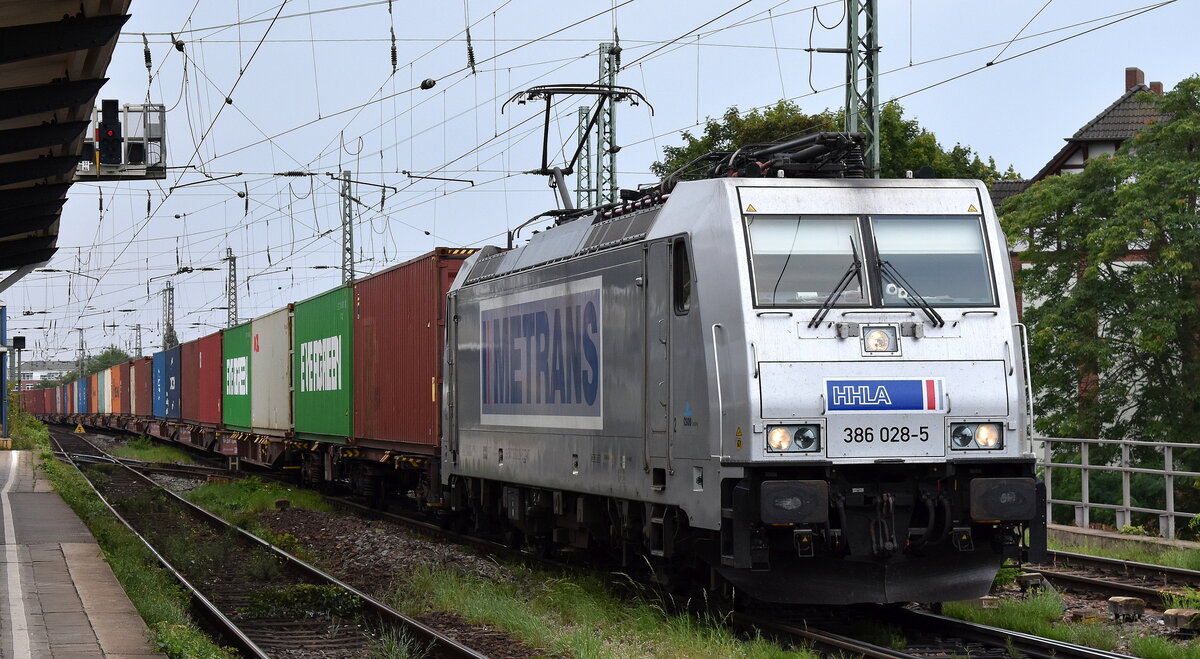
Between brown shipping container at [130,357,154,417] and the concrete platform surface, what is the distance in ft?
104

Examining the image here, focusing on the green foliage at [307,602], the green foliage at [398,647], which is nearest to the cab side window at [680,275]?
the green foliage at [398,647]

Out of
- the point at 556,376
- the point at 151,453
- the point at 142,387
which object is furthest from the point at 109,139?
the point at 142,387

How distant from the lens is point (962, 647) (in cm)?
866

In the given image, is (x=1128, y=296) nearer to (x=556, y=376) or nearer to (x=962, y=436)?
(x=556, y=376)

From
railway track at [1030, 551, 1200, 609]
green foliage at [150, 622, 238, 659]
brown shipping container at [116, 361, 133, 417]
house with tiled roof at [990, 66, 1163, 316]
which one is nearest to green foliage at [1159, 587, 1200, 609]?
railway track at [1030, 551, 1200, 609]

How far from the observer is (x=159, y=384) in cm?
4756

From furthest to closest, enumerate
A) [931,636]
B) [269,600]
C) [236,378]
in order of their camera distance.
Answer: [236,378] → [269,600] → [931,636]

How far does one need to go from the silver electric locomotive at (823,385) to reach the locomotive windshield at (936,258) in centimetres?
1

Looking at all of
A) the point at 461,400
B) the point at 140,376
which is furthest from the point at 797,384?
the point at 140,376

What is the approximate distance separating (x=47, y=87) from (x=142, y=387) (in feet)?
141

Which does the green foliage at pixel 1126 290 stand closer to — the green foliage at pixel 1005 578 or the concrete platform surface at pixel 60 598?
the green foliage at pixel 1005 578

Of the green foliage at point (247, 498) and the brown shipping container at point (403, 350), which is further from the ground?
the brown shipping container at point (403, 350)

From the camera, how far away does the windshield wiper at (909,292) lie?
9.26m

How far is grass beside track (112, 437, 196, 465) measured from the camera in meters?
41.8
